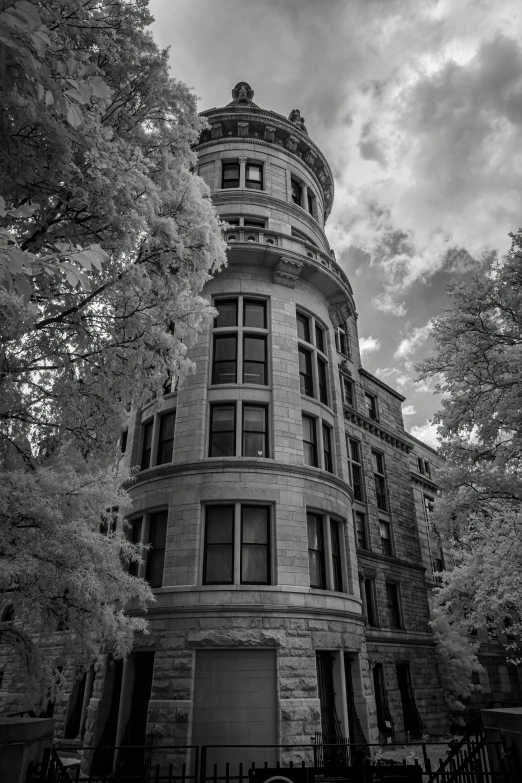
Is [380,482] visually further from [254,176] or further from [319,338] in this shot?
[254,176]

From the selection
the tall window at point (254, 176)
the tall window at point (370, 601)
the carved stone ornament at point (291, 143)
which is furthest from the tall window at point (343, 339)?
the tall window at point (370, 601)

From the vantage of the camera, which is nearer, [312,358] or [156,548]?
[156,548]

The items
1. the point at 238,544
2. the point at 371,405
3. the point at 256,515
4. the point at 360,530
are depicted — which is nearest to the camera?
the point at 238,544

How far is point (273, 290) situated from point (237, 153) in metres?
8.77

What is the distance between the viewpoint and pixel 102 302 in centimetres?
865

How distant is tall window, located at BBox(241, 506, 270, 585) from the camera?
15789mm

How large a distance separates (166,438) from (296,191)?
14956 millimetres

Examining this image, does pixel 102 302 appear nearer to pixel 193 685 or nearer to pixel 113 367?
pixel 113 367

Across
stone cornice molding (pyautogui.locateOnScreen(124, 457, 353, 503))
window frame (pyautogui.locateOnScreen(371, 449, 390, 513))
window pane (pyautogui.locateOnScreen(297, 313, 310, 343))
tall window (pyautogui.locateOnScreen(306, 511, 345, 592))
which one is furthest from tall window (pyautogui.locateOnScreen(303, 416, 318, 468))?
window frame (pyautogui.locateOnScreen(371, 449, 390, 513))

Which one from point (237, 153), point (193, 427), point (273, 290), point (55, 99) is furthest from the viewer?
point (237, 153)

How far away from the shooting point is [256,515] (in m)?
16.7

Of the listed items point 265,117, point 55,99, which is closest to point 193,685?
point 55,99

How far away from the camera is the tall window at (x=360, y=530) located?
2665 centimetres

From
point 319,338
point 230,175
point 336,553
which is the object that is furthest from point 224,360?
point 230,175
